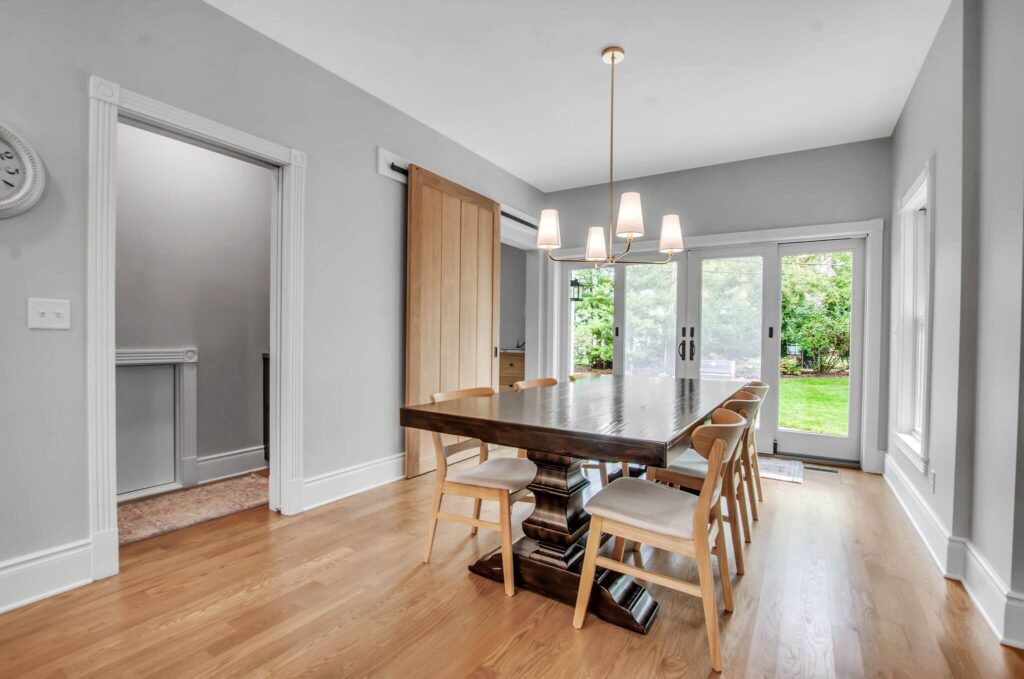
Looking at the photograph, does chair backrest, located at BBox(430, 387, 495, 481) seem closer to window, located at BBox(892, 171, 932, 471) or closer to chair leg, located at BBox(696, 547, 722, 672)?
chair leg, located at BBox(696, 547, 722, 672)

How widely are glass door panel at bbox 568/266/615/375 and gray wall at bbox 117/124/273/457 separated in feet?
10.7

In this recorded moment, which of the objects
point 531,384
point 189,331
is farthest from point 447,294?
point 189,331

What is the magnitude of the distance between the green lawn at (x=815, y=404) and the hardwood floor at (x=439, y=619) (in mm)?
1889

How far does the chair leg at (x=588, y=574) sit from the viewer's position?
1796 millimetres

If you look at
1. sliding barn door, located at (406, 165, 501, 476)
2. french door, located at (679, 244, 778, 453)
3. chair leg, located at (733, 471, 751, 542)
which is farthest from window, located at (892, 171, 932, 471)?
sliding barn door, located at (406, 165, 501, 476)

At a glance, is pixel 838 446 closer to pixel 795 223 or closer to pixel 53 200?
pixel 795 223

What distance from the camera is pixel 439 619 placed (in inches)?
73.1

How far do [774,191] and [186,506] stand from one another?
206 inches

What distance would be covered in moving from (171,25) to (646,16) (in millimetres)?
2345

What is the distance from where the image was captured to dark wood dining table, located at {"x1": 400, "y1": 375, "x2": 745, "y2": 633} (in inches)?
64.7

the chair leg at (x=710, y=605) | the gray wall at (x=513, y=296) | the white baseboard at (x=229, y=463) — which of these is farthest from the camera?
the gray wall at (x=513, y=296)

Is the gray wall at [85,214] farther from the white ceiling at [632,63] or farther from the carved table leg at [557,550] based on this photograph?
the carved table leg at [557,550]

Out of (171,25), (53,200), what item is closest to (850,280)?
(171,25)

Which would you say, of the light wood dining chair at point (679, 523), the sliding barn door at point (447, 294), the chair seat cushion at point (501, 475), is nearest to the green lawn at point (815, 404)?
the sliding barn door at point (447, 294)
